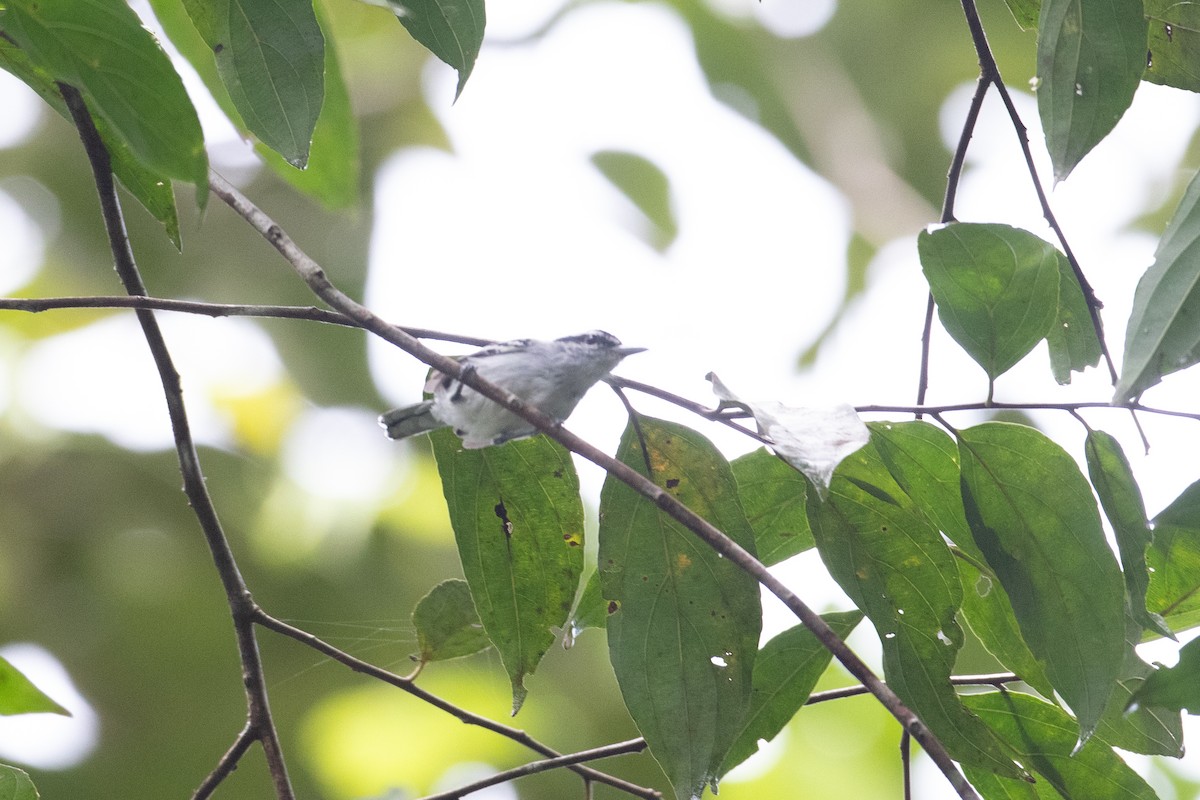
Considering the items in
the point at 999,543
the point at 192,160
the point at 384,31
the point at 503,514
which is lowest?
the point at 999,543

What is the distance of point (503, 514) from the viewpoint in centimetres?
189

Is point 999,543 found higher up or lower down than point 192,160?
lower down

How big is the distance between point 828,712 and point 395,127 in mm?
3778

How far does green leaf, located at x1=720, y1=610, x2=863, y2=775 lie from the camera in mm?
1803


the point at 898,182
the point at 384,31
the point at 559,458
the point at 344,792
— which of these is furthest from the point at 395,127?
the point at 559,458

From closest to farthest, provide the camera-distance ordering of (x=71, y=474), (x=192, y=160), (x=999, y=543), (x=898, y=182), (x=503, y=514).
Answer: (x=192, y=160), (x=999, y=543), (x=503, y=514), (x=71, y=474), (x=898, y=182)

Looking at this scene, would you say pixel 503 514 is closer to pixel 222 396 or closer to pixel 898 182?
pixel 222 396

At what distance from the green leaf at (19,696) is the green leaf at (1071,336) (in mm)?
1841

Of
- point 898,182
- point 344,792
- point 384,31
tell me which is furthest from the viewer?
point 898,182

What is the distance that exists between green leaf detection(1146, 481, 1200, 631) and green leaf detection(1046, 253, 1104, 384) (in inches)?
14.1

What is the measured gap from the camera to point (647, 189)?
5.89m

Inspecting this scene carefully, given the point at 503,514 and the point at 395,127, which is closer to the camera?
the point at 503,514

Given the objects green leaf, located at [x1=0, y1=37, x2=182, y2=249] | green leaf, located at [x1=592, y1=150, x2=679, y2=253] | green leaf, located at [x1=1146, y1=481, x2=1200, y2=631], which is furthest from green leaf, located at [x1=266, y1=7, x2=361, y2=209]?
green leaf, located at [x1=592, y1=150, x2=679, y2=253]

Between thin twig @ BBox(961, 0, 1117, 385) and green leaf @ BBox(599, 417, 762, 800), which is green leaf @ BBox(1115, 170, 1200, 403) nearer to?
thin twig @ BBox(961, 0, 1117, 385)
